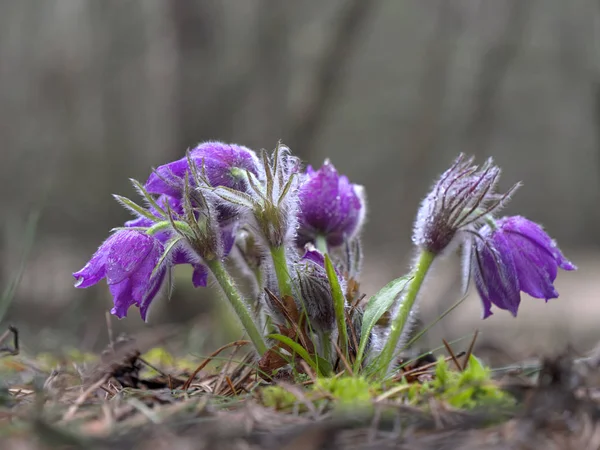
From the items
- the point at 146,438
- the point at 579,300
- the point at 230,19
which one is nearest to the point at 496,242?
the point at 146,438

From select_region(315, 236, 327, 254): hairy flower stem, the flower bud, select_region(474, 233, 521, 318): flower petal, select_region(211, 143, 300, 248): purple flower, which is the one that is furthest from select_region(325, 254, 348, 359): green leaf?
select_region(474, 233, 521, 318): flower petal

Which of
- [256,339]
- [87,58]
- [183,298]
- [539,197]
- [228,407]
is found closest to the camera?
[228,407]

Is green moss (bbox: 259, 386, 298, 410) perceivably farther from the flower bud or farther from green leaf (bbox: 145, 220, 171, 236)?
green leaf (bbox: 145, 220, 171, 236)

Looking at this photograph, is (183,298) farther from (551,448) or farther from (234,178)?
(551,448)

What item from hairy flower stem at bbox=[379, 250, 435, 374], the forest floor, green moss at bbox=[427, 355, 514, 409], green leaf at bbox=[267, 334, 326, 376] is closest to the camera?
the forest floor

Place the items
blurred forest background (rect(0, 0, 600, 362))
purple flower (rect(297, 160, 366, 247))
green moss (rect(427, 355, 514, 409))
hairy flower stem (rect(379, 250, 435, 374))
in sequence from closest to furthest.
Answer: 1. green moss (rect(427, 355, 514, 409))
2. hairy flower stem (rect(379, 250, 435, 374))
3. purple flower (rect(297, 160, 366, 247))
4. blurred forest background (rect(0, 0, 600, 362))

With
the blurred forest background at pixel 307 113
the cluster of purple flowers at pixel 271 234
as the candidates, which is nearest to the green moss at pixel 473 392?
the cluster of purple flowers at pixel 271 234

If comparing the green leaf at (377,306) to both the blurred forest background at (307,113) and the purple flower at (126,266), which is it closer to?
the purple flower at (126,266)
